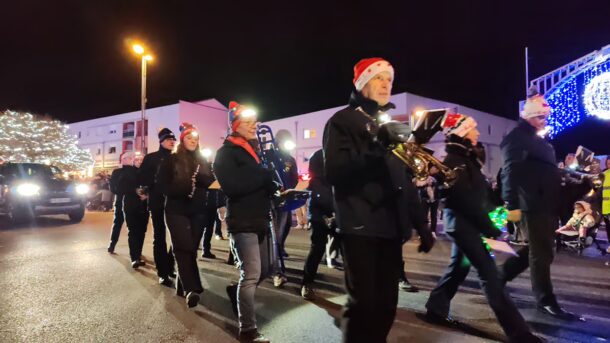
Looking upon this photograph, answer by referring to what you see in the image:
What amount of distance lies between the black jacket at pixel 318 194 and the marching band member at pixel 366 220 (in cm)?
→ 264

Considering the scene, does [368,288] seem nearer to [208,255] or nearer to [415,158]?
[415,158]

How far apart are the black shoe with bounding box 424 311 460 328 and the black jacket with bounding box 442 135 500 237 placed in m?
0.90

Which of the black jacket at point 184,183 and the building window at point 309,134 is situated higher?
the building window at point 309,134

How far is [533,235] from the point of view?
4215 mm

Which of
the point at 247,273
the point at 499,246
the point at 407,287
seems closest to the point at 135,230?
the point at 247,273

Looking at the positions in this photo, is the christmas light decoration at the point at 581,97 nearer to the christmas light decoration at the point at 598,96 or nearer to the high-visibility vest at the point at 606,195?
the christmas light decoration at the point at 598,96

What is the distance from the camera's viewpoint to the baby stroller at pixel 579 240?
8.09 meters

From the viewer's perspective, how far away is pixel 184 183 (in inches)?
181

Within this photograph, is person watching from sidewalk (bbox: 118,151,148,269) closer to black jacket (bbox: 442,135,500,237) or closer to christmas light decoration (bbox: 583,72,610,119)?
black jacket (bbox: 442,135,500,237)

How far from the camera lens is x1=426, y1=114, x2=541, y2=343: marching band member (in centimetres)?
338

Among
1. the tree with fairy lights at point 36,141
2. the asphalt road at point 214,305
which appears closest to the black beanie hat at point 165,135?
the asphalt road at point 214,305

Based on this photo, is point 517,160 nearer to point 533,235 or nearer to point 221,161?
point 533,235

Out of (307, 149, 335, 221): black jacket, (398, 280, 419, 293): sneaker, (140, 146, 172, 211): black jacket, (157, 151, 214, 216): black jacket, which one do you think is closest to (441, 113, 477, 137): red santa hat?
(307, 149, 335, 221): black jacket

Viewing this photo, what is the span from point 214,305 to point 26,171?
1194 cm
